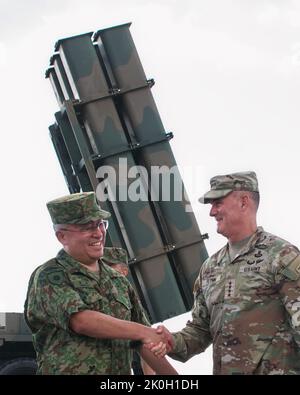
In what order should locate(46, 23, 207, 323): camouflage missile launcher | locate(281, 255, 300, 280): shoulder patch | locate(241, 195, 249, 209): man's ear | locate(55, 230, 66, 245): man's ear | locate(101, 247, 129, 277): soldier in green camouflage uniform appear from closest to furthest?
locate(281, 255, 300, 280): shoulder patch < locate(55, 230, 66, 245): man's ear < locate(241, 195, 249, 209): man's ear < locate(101, 247, 129, 277): soldier in green camouflage uniform < locate(46, 23, 207, 323): camouflage missile launcher

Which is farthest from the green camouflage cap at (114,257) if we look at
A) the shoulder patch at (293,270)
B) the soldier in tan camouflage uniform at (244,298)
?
the shoulder patch at (293,270)

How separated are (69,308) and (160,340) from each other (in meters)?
0.56

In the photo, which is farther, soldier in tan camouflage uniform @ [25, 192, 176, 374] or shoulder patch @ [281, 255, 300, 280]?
shoulder patch @ [281, 255, 300, 280]

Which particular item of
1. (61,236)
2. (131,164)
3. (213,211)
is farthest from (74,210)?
Answer: (131,164)

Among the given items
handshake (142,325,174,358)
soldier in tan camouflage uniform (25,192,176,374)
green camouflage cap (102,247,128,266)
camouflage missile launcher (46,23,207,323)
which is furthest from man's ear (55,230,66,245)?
camouflage missile launcher (46,23,207,323)

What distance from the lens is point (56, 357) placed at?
4.02 meters

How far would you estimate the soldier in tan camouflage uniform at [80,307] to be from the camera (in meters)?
3.96

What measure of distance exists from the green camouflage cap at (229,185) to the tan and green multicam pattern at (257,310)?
9.3 inches

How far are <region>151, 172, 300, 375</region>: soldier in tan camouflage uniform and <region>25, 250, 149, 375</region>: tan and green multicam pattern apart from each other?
258 mm

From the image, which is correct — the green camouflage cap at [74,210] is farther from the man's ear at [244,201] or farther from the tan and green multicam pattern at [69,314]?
the man's ear at [244,201]

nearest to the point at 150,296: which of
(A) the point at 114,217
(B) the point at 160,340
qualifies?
(A) the point at 114,217

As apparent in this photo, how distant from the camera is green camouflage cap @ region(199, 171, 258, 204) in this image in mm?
4398

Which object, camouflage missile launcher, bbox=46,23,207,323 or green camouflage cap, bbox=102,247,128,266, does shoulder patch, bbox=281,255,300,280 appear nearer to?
green camouflage cap, bbox=102,247,128,266
